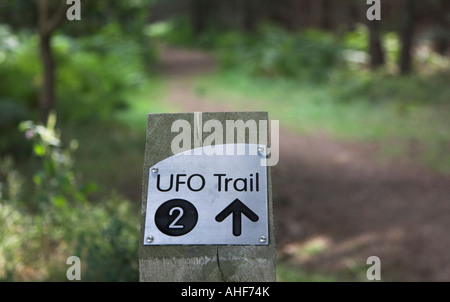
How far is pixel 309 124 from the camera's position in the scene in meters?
11.7

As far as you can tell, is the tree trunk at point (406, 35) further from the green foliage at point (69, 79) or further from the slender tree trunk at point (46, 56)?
the slender tree trunk at point (46, 56)

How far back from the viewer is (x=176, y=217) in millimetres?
2289

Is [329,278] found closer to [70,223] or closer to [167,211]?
[70,223]

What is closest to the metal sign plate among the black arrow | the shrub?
the black arrow

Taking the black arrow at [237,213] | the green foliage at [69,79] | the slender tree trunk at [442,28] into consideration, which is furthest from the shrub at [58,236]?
the slender tree trunk at [442,28]

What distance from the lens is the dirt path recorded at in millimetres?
5742

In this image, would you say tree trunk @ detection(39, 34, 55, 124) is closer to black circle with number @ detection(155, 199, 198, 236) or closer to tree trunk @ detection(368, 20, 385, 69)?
black circle with number @ detection(155, 199, 198, 236)

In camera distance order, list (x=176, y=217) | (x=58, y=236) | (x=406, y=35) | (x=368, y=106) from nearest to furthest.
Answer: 1. (x=176, y=217)
2. (x=58, y=236)
3. (x=368, y=106)
4. (x=406, y=35)

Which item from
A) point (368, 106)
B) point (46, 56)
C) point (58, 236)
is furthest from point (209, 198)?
point (368, 106)

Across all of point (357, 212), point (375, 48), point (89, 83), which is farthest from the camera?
point (375, 48)

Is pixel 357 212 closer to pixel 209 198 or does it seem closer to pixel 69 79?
pixel 209 198

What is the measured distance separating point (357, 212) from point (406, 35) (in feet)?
28.2
